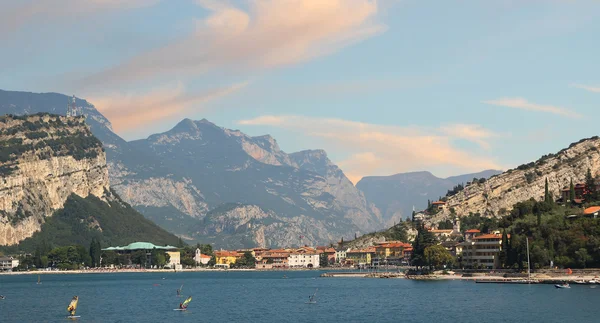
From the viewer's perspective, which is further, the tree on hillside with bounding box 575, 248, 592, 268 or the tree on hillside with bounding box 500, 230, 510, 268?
the tree on hillside with bounding box 500, 230, 510, 268

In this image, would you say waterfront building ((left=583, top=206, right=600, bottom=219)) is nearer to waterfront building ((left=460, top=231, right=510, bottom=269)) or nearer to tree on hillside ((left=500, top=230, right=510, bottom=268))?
waterfront building ((left=460, top=231, right=510, bottom=269))

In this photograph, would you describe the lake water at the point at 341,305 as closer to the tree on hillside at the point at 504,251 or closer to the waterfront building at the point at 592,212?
the tree on hillside at the point at 504,251

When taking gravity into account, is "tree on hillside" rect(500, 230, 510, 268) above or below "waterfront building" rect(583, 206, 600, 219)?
below

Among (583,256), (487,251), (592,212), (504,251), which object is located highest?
(592,212)

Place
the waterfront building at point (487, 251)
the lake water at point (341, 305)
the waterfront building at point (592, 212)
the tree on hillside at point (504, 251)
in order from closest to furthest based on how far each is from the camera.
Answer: the lake water at point (341, 305)
the tree on hillside at point (504, 251)
the waterfront building at point (592, 212)
the waterfront building at point (487, 251)

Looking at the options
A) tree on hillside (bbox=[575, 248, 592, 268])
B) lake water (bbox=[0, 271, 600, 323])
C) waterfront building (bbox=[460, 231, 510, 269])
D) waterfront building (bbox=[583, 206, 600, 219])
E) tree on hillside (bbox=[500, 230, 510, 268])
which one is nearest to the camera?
lake water (bbox=[0, 271, 600, 323])

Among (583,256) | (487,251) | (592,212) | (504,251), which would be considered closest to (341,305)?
(583,256)

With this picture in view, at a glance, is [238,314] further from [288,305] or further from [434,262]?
[434,262]

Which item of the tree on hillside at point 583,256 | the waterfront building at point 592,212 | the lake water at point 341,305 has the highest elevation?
the waterfront building at point 592,212

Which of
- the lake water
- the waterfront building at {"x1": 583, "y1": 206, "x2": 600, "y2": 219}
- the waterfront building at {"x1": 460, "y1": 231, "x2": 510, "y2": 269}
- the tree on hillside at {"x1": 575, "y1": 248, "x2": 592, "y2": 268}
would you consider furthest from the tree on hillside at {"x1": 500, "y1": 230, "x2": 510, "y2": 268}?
the waterfront building at {"x1": 583, "y1": 206, "x2": 600, "y2": 219}

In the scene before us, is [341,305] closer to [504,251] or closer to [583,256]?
[583,256]

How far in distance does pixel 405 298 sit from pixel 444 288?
20.9 m

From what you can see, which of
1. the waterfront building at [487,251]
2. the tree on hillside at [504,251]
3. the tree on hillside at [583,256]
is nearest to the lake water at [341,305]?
the tree on hillside at [504,251]

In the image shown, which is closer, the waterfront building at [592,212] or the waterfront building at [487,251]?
the waterfront building at [592,212]
